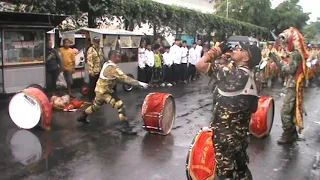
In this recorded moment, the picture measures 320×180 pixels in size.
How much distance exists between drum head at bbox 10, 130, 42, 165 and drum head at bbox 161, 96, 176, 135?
2373 mm

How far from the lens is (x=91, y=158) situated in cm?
643

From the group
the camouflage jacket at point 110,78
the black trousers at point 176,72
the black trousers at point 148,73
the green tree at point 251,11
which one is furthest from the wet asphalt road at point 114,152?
the green tree at point 251,11

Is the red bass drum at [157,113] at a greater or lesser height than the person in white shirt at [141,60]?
lesser

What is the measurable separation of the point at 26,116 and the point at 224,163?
16.9 feet

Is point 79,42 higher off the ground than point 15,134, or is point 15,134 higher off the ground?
point 79,42

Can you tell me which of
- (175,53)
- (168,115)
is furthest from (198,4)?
(168,115)

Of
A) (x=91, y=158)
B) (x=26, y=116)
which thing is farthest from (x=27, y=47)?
(x=91, y=158)

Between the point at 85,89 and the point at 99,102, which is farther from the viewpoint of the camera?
the point at 85,89

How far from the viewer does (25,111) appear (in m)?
8.04

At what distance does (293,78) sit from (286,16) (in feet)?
131

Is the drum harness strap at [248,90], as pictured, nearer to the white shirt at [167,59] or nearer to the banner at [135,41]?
the banner at [135,41]

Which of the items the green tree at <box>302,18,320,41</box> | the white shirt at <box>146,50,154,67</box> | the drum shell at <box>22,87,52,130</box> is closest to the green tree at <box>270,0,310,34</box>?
the green tree at <box>302,18,320,41</box>

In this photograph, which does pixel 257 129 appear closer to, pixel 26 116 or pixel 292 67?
pixel 292 67

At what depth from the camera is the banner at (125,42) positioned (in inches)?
551
